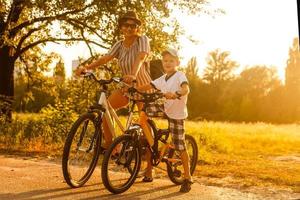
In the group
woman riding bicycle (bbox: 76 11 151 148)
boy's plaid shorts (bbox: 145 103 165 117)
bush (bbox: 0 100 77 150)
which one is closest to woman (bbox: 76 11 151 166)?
woman riding bicycle (bbox: 76 11 151 148)

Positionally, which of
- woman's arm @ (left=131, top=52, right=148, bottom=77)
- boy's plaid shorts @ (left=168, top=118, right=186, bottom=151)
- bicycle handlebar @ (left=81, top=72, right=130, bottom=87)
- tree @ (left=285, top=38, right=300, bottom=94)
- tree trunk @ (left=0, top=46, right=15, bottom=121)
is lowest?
boy's plaid shorts @ (left=168, top=118, right=186, bottom=151)

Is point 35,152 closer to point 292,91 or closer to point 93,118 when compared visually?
point 93,118

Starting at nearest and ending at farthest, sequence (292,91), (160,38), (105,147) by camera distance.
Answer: (105,147) < (160,38) < (292,91)

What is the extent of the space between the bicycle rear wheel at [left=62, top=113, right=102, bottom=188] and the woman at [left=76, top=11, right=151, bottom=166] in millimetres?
216

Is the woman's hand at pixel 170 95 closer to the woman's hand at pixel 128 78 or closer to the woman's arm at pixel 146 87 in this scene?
the woman's hand at pixel 128 78

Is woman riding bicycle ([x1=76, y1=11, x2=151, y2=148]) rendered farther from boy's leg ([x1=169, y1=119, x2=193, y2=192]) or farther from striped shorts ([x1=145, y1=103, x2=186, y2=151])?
boy's leg ([x1=169, y1=119, x2=193, y2=192])

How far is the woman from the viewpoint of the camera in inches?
234

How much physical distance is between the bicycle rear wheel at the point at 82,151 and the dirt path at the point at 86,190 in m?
0.12

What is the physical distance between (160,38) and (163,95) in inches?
291

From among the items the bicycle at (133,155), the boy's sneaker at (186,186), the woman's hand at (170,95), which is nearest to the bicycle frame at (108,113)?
the bicycle at (133,155)

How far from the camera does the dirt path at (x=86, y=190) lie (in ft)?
17.4

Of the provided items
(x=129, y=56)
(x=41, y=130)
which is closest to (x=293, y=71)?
(x=41, y=130)

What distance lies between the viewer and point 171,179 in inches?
243

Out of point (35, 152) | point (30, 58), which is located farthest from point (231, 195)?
point (30, 58)
